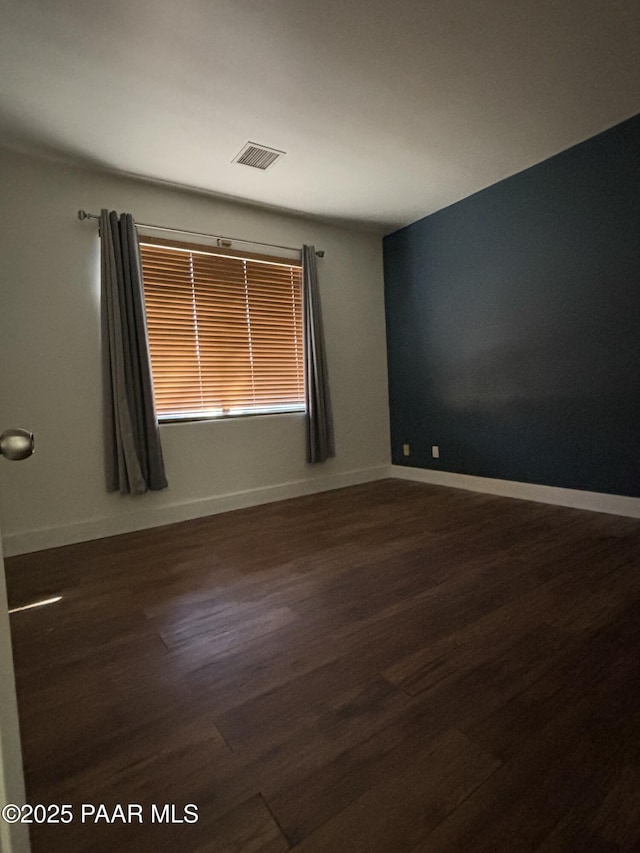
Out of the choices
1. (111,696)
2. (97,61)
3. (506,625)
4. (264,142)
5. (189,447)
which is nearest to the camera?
(111,696)

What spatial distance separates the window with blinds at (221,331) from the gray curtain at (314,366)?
0.37 feet

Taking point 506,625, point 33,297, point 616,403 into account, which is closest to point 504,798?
point 506,625

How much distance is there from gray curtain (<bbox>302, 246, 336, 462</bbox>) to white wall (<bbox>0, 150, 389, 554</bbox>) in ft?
1.15

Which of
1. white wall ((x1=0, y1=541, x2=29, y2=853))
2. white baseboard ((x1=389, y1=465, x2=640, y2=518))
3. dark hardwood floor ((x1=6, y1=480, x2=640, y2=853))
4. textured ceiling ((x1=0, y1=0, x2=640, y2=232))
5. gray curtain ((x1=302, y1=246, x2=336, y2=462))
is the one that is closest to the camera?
white wall ((x1=0, y1=541, x2=29, y2=853))

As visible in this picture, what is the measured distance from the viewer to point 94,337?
8.93 ft

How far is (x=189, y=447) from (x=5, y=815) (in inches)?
106

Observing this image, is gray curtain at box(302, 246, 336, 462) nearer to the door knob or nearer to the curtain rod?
the curtain rod

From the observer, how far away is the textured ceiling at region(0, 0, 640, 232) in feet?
5.47

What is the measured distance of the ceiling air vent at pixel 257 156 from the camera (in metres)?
2.52

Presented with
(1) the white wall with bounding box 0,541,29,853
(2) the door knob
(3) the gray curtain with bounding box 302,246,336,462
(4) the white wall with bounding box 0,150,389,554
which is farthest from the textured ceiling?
(1) the white wall with bounding box 0,541,29,853

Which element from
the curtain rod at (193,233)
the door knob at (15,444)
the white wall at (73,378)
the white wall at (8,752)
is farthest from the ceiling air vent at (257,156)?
the white wall at (8,752)

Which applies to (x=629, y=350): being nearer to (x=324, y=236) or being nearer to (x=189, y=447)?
(x=324, y=236)

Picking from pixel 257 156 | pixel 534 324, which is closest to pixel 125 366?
pixel 257 156

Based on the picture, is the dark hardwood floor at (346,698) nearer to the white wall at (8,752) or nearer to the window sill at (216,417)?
the white wall at (8,752)
